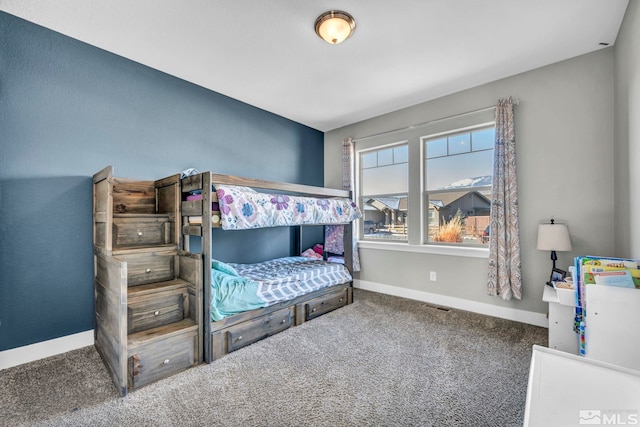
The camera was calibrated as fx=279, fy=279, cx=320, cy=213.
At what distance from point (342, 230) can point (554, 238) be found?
240cm

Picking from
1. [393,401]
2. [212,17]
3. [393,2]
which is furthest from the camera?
[212,17]

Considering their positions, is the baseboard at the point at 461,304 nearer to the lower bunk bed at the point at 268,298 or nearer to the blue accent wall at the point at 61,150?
the lower bunk bed at the point at 268,298

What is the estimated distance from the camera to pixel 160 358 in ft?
6.15

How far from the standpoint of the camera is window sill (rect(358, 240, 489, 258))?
3135mm

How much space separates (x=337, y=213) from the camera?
10.9ft

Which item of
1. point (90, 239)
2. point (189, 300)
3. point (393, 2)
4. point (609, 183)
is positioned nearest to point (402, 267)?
point (609, 183)

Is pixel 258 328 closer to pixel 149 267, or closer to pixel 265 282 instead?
→ pixel 265 282

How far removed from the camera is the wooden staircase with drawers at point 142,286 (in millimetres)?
1769

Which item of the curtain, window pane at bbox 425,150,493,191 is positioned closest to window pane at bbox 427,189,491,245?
window pane at bbox 425,150,493,191

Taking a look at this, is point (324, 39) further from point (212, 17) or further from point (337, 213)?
point (337, 213)

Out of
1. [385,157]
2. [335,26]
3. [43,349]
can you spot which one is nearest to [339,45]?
[335,26]

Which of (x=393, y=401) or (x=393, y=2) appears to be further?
(x=393, y=2)

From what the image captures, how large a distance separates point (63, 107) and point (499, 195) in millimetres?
4035

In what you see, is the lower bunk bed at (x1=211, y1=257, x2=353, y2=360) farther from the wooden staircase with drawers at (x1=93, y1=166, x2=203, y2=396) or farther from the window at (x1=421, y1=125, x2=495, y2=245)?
the window at (x1=421, y1=125, x2=495, y2=245)
